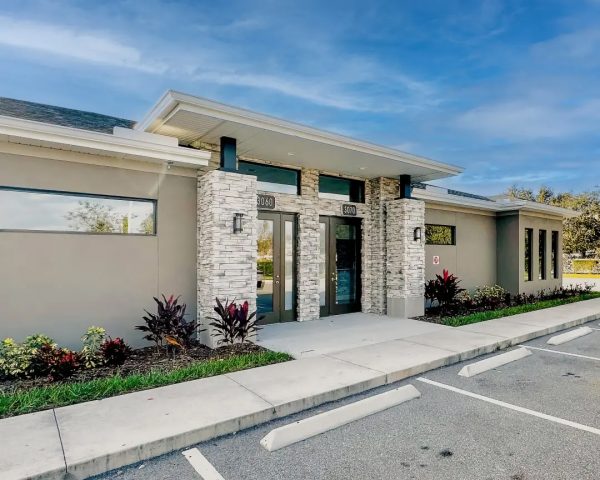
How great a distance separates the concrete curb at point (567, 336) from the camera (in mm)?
7327

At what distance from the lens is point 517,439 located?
11.5 ft

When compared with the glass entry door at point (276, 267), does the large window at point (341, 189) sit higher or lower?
higher

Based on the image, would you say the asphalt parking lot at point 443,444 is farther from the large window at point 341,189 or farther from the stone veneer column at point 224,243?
the large window at point 341,189

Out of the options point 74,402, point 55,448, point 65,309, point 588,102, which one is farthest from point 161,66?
point 588,102

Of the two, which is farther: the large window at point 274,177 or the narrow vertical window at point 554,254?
the narrow vertical window at point 554,254

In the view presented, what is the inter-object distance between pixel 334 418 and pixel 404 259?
6758 millimetres

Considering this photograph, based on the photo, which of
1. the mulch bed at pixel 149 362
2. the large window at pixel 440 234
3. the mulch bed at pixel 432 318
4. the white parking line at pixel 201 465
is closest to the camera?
the white parking line at pixel 201 465

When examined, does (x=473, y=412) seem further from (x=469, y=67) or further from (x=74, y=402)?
(x=469, y=67)

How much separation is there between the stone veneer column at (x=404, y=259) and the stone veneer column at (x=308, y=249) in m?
2.24

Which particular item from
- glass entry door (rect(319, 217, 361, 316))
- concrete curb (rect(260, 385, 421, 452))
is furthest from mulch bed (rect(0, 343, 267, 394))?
glass entry door (rect(319, 217, 361, 316))

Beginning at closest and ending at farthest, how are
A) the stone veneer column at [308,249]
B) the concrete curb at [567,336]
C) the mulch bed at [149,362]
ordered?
the mulch bed at [149,362], the concrete curb at [567,336], the stone veneer column at [308,249]

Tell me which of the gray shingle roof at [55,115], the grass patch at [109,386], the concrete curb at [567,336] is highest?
the gray shingle roof at [55,115]

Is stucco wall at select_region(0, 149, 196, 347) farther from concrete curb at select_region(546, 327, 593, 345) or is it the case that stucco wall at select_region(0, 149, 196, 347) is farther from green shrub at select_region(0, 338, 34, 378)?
concrete curb at select_region(546, 327, 593, 345)

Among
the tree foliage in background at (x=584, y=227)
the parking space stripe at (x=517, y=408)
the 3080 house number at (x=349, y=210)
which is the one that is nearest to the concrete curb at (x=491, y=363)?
the parking space stripe at (x=517, y=408)
